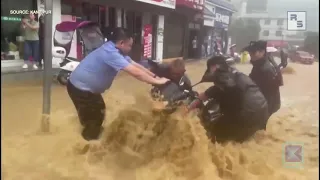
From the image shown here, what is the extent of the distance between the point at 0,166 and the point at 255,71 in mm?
1488

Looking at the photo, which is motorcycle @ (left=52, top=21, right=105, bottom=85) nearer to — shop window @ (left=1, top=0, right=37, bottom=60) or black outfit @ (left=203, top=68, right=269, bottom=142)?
shop window @ (left=1, top=0, right=37, bottom=60)

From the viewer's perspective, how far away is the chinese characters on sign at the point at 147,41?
2639 mm

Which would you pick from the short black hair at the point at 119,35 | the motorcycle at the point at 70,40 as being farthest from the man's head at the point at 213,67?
the motorcycle at the point at 70,40

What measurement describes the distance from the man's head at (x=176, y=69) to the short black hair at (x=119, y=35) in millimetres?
274

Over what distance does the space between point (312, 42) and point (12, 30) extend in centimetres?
156

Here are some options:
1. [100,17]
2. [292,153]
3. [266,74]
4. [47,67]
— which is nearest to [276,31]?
[266,74]

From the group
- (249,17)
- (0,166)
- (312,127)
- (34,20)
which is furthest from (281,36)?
(0,166)

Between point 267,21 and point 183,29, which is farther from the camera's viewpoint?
point 183,29

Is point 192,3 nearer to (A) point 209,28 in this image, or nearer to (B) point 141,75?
(A) point 209,28

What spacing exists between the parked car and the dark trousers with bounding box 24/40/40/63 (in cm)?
136

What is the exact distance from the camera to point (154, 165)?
105 inches

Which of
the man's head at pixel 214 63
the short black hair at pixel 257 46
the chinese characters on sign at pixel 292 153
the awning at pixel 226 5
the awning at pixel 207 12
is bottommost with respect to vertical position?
the chinese characters on sign at pixel 292 153

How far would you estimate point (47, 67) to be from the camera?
2.68m

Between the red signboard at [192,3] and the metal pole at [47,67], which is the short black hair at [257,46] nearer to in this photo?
the red signboard at [192,3]
